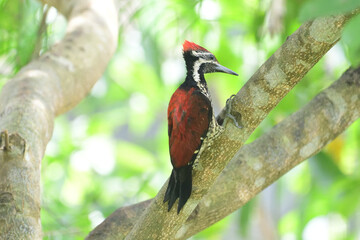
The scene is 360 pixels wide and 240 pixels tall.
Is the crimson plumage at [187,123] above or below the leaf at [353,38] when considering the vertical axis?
below

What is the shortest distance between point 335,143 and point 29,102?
2728mm

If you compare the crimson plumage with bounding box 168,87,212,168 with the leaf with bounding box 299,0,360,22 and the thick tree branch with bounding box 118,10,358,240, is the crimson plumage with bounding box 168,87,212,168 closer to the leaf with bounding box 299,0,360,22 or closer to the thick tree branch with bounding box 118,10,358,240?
the thick tree branch with bounding box 118,10,358,240

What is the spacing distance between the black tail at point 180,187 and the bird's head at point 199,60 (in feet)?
2.89

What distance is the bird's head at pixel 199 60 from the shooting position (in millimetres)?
3064

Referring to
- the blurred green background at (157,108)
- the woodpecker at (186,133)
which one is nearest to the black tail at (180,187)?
the woodpecker at (186,133)

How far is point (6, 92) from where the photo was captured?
9.52 feet

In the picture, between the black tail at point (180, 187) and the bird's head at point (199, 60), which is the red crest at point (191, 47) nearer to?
the bird's head at point (199, 60)

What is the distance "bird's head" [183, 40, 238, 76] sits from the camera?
10.1 ft

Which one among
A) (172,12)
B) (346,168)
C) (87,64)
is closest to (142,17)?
(172,12)

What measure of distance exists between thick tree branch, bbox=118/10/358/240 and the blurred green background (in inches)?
11.6

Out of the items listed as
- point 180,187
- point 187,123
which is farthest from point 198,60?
point 180,187

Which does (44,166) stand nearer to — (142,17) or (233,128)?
(142,17)

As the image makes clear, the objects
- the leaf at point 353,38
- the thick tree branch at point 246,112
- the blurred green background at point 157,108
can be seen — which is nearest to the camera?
the leaf at point 353,38

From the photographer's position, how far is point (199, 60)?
3.08 meters
